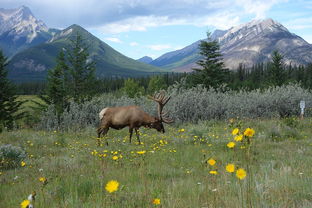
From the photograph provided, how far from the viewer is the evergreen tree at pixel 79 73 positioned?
31.5 metres

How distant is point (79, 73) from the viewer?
1258 inches

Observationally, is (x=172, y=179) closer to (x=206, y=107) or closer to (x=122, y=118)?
(x=122, y=118)

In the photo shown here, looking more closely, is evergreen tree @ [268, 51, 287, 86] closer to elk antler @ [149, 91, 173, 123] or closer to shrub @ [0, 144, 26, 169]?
elk antler @ [149, 91, 173, 123]

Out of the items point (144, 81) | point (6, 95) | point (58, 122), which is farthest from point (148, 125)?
point (144, 81)

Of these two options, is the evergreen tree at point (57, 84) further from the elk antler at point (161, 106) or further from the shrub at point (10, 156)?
the shrub at point (10, 156)

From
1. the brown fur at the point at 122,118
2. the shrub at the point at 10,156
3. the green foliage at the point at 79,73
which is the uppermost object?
the green foliage at the point at 79,73

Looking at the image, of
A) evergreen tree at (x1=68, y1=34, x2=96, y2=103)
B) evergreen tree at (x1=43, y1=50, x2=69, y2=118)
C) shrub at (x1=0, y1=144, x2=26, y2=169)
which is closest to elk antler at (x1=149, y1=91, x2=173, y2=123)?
shrub at (x1=0, y1=144, x2=26, y2=169)

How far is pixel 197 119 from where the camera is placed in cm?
1557

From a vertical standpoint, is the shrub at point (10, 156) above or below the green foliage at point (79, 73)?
below

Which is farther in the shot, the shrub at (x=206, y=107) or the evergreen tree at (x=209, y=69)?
the evergreen tree at (x=209, y=69)

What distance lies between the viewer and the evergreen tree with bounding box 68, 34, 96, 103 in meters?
31.5

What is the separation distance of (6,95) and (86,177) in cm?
3611

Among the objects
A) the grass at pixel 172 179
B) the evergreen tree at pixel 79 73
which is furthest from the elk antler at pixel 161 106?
the evergreen tree at pixel 79 73

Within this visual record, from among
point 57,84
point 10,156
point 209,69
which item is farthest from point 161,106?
point 209,69
